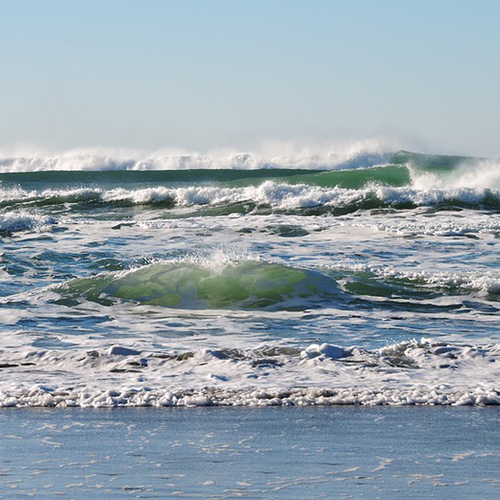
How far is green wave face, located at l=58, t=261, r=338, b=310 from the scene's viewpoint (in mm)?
13461

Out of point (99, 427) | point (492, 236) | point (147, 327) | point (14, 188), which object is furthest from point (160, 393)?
point (14, 188)

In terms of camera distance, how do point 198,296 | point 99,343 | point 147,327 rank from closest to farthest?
1. point 99,343
2. point 147,327
3. point 198,296

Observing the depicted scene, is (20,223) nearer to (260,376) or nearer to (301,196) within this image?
(301,196)

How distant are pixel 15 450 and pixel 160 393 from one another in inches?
84.5

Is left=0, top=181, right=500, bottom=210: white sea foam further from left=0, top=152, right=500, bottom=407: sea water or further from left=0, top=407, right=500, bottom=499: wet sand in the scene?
left=0, top=407, right=500, bottom=499: wet sand

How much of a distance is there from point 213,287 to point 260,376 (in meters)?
5.60

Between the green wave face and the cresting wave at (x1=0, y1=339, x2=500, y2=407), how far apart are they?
3.73m

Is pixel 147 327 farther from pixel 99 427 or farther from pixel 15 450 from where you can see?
pixel 15 450

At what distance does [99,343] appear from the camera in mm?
10406

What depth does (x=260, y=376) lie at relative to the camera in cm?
855

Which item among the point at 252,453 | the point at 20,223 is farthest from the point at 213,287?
the point at 20,223

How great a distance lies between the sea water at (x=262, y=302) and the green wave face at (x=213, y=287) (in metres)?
0.04

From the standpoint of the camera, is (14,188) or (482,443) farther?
(14,188)

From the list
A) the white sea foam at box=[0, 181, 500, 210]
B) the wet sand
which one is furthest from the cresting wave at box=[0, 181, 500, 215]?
the wet sand
